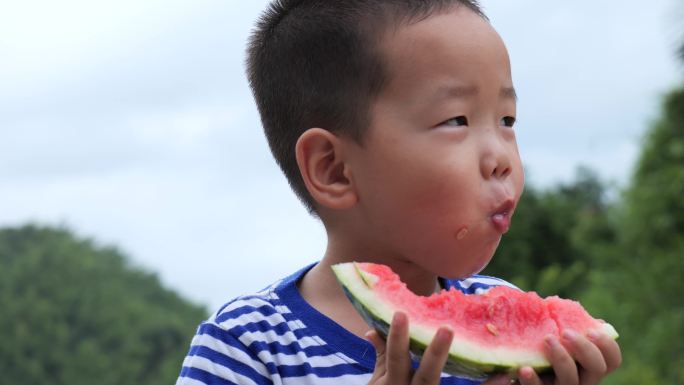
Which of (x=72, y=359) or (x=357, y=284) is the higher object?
(x=357, y=284)

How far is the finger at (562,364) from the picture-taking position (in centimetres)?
235

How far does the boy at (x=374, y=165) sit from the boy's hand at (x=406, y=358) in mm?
294

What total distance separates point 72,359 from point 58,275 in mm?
4466

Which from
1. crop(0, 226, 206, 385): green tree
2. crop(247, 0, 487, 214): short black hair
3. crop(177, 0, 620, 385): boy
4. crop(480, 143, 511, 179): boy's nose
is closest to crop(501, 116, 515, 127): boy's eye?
crop(177, 0, 620, 385): boy

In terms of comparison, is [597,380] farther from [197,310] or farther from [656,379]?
[197,310]

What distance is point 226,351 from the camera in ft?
9.10

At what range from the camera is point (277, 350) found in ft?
9.10

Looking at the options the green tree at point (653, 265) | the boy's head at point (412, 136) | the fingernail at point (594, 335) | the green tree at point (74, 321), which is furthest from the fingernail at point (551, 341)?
the green tree at point (74, 321)

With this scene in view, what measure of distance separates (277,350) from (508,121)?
843 millimetres

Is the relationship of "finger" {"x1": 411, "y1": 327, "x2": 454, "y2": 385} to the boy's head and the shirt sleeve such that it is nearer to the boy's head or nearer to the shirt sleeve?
the boy's head

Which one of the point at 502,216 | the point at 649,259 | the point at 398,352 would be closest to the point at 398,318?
the point at 398,352

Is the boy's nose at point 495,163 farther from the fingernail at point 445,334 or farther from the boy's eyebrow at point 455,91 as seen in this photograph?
the fingernail at point 445,334

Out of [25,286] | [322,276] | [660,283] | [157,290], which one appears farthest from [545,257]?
[157,290]

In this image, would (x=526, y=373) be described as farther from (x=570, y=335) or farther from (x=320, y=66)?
(x=320, y=66)
